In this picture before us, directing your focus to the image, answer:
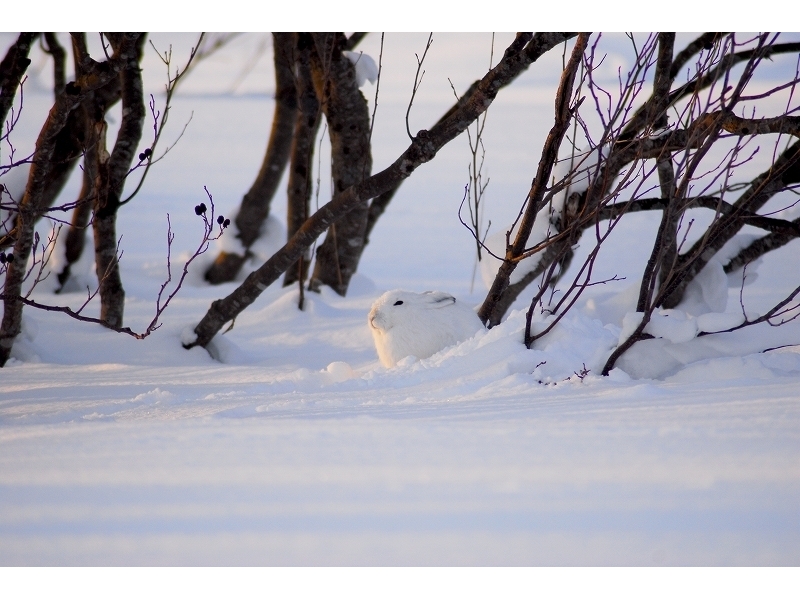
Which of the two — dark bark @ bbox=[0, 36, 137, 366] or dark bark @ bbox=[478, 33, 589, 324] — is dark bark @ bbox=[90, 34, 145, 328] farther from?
dark bark @ bbox=[478, 33, 589, 324]

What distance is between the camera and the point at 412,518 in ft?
5.76

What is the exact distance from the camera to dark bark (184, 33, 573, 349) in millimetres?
3588

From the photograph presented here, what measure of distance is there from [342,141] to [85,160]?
2.18 m

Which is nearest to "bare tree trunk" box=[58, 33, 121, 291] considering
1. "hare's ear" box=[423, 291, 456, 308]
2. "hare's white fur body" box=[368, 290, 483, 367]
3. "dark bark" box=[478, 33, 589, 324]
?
"hare's white fur body" box=[368, 290, 483, 367]

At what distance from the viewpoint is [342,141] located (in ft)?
20.4

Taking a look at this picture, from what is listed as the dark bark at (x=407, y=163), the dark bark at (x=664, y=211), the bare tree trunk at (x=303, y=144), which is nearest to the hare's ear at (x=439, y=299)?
the dark bark at (x=407, y=163)

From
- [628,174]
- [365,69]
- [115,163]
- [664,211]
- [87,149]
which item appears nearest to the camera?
[628,174]

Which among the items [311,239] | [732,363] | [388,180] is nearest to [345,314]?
[311,239]

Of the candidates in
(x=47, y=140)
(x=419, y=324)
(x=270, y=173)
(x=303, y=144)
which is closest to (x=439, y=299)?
(x=419, y=324)

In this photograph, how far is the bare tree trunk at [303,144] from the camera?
21.1 feet

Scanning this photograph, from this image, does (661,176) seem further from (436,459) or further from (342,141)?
(436,459)

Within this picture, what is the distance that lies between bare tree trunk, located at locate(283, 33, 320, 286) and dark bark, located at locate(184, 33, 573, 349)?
49.2 inches

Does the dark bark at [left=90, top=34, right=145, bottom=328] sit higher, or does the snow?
the snow

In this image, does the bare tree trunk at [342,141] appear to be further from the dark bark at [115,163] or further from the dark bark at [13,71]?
the dark bark at [13,71]
